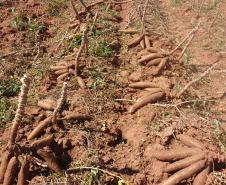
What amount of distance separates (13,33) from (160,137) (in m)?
4.10

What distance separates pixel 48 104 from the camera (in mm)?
3041

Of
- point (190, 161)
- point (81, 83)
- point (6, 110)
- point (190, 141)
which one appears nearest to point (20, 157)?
point (6, 110)

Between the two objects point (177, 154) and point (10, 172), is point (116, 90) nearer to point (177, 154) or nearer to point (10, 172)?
point (177, 154)

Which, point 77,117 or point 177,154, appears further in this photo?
point 77,117

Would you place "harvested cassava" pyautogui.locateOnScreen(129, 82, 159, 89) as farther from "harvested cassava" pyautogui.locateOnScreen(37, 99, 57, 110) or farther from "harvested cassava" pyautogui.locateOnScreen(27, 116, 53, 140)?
"harvested cassava" pyautogui.locateOnScreen(27, 116, 53, 140)

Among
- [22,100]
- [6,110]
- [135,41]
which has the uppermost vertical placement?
[22,100]

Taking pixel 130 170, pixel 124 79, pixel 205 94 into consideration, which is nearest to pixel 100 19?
pixel 124 79

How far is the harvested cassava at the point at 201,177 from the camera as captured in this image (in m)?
2.46

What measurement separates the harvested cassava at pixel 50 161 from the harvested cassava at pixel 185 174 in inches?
52.8

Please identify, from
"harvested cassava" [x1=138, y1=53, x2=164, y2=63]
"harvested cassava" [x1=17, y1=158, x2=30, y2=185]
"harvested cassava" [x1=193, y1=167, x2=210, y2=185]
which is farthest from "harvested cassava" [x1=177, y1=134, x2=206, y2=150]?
"harvested cassava" [x1=17, y1=158, x2=30, y2=185]

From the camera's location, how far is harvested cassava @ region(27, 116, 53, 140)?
8.79 ft

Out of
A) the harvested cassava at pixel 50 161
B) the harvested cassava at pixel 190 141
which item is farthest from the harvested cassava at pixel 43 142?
the harvested cassava at pixel 190 141

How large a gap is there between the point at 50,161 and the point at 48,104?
97cm

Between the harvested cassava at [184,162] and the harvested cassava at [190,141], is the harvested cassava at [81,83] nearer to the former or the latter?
the harvested cassava at [190,141]
